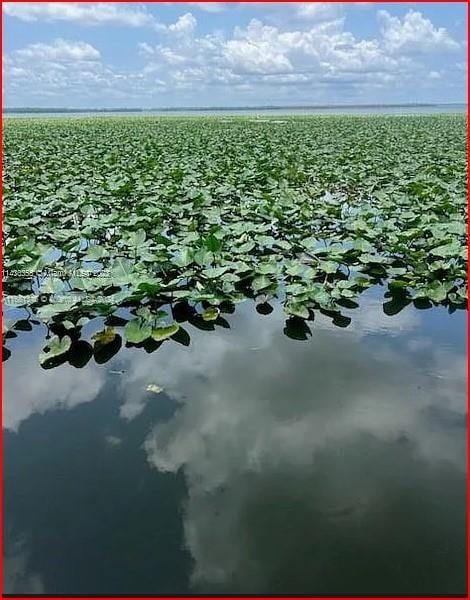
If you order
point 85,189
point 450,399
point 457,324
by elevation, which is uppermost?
point 85,189

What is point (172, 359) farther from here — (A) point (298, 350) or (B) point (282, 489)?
(B) point (282, 489)

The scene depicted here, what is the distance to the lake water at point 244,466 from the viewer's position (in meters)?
2.10

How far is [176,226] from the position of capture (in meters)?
6.75

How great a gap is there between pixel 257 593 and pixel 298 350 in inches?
80.5

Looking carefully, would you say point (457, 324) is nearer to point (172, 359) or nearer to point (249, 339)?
point (249, 339)

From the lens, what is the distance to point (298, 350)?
12.7ft

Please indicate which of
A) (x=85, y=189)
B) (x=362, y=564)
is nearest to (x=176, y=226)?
(x=85, y=189)

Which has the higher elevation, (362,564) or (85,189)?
(85,189)

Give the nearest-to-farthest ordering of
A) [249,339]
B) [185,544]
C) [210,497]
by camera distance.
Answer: [185,544]
[210,497]
[249,339]

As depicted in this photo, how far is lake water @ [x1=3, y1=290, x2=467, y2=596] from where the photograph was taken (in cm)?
210

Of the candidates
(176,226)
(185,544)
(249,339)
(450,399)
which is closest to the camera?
(185,544)

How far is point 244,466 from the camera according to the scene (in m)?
2.69

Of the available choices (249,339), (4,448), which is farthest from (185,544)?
(249,339)

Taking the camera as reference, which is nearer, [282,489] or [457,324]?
[282,489]
